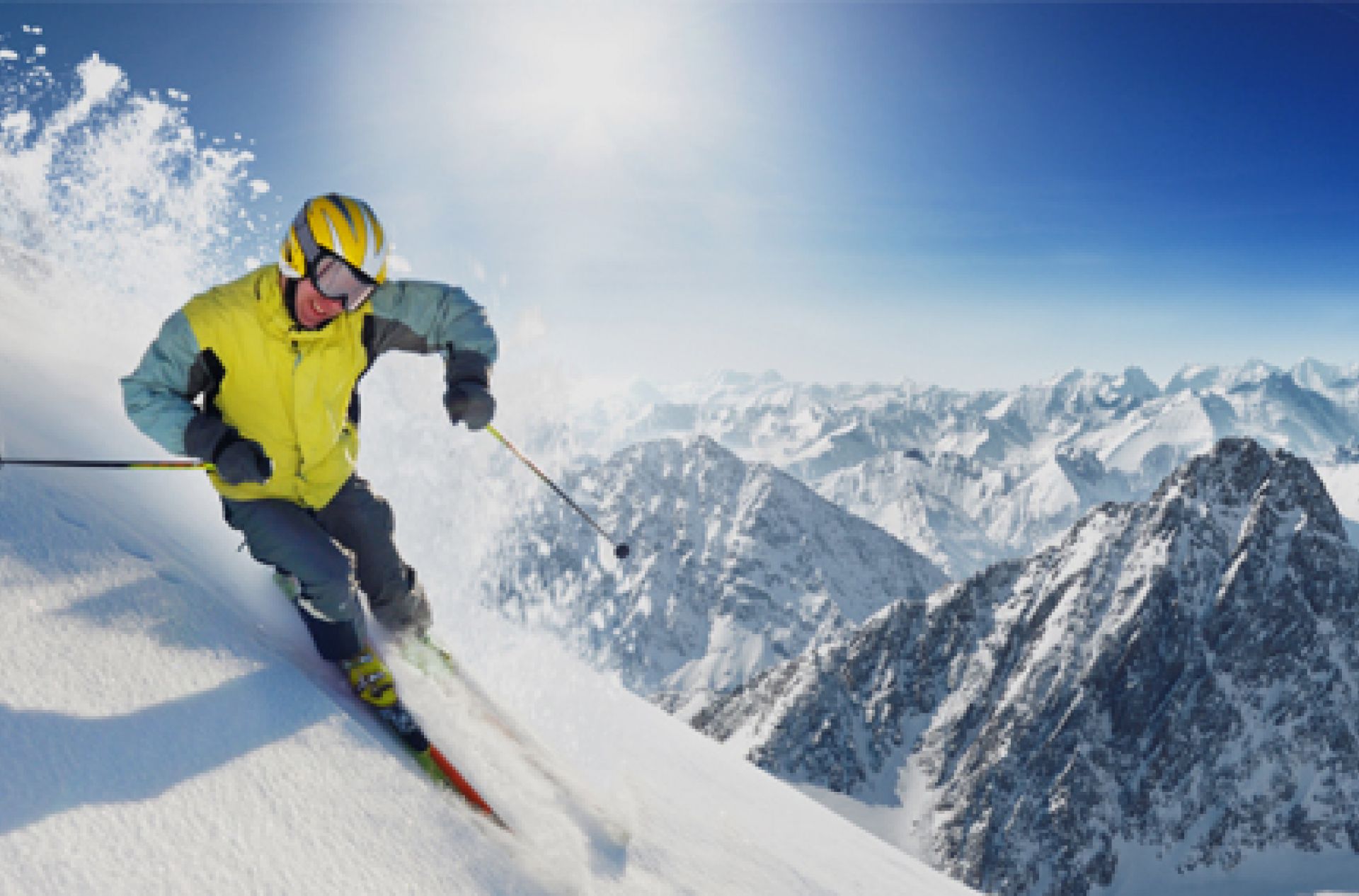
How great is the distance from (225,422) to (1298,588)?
205905 mm

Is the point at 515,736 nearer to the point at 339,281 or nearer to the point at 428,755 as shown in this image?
the point at 428,755

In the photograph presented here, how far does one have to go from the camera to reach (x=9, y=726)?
7.70 feet

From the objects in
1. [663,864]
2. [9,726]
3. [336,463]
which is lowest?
[663,864]

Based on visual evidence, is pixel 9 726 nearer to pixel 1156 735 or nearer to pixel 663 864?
pixel 663 864

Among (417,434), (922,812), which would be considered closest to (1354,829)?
(922,812)

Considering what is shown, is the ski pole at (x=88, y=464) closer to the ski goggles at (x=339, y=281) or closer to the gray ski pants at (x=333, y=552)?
the gray ski pants at (x=333, y=552)

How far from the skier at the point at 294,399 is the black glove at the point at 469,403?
0.65 meters

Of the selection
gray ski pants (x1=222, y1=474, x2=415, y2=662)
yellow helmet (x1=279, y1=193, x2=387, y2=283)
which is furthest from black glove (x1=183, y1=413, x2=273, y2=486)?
yellow helmet (x1=279, y1=193, x2=387, y2=283)

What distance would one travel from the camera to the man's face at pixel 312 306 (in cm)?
439

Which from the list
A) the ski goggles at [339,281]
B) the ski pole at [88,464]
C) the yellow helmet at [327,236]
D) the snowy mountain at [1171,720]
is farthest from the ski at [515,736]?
the snowy mountain at [1171,720]

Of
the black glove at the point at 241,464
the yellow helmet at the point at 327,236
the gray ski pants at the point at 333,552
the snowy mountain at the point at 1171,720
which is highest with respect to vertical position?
the yellow helmet at the point at 327,236

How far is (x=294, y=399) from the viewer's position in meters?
4.66

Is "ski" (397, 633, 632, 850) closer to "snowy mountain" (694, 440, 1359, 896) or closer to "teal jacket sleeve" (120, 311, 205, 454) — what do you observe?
"teal jacket sleeve" (120, 311, 205, 454)

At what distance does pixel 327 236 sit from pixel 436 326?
1355 mm
